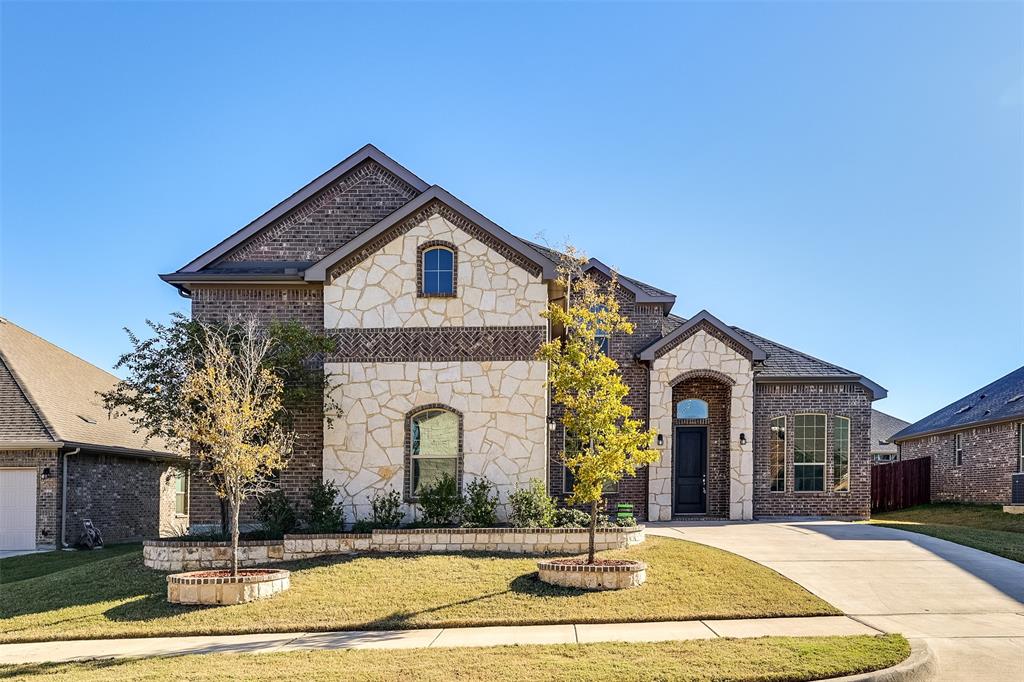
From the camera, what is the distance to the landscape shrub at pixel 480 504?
1514cm

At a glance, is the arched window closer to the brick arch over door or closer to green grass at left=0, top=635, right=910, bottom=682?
the brick arch over door

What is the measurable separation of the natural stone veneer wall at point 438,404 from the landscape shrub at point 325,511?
248mm

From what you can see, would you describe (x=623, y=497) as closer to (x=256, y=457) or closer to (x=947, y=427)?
(x=256, y=457)

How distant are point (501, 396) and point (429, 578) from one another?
4.58m

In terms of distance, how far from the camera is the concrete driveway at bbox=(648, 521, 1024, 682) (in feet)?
30.3

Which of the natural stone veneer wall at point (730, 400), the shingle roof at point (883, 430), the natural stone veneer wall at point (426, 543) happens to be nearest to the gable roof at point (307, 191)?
the natural stone veneer wall at point (426, 543)

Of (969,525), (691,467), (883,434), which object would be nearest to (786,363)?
(691,467)

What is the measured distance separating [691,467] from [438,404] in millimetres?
8956

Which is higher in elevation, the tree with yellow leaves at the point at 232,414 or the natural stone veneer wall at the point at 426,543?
the tree with yellow leaves at the point at 232,414

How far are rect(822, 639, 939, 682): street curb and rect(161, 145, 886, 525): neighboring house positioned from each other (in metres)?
8.34

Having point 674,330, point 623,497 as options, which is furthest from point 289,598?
point 674,330

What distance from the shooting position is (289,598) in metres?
11.9

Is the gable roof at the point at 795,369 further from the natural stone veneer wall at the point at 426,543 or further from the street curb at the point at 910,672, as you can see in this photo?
the street curb at the point at 910,672

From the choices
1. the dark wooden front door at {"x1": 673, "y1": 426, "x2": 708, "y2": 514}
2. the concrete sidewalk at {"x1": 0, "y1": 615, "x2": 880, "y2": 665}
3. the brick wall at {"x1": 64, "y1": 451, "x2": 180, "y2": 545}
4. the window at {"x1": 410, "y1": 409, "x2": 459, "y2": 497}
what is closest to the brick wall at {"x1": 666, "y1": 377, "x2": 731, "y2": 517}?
the dark wooden front door at {"x1": 673, "y1": 426, "x2": 708, "y2": 514}
